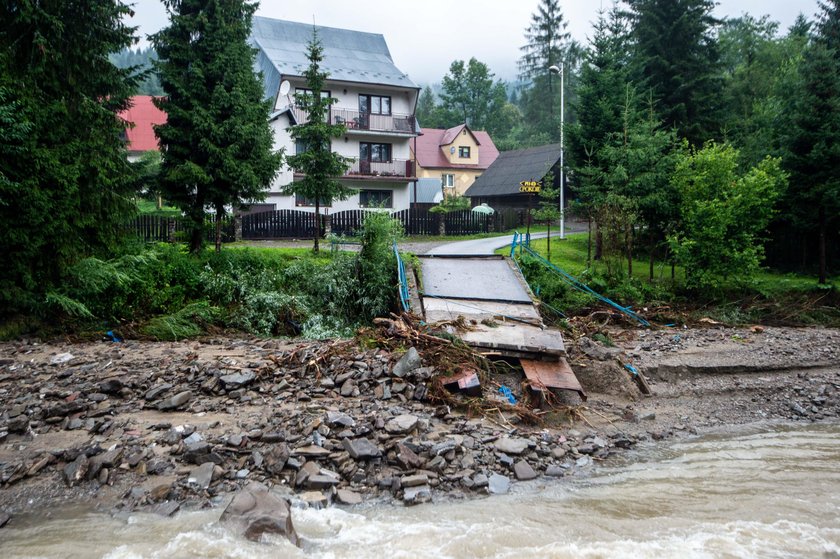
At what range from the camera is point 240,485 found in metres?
6.86

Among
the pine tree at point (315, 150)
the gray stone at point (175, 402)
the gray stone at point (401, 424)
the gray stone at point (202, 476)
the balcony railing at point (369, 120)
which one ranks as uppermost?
the balcony railing at point (369, 120)

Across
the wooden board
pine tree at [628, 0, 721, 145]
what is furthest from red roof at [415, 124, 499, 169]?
the wooden board

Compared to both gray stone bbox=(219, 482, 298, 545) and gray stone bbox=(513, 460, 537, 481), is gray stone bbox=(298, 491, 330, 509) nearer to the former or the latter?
gray stone bbox=(219, 482, 298, 545)

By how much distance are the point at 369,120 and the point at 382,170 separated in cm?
307

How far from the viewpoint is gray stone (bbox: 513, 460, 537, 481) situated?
736 cm

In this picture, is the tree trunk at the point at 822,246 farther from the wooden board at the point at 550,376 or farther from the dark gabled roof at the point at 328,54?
the dark gabled roof at the point at 328,54

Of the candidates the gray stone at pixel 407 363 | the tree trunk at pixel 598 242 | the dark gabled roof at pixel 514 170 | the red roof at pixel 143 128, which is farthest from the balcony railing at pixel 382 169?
the gray stone at pixel 407 363

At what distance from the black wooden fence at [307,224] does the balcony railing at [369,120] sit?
8.50 m

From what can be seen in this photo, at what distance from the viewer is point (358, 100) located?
120ft

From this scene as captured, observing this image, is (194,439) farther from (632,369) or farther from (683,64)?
(683,64)

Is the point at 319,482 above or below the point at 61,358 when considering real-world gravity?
below

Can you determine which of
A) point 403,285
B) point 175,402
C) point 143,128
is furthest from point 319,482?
point 143,128

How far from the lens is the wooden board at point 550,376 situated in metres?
9.57

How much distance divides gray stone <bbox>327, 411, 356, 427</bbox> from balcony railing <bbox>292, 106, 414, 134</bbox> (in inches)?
1130
